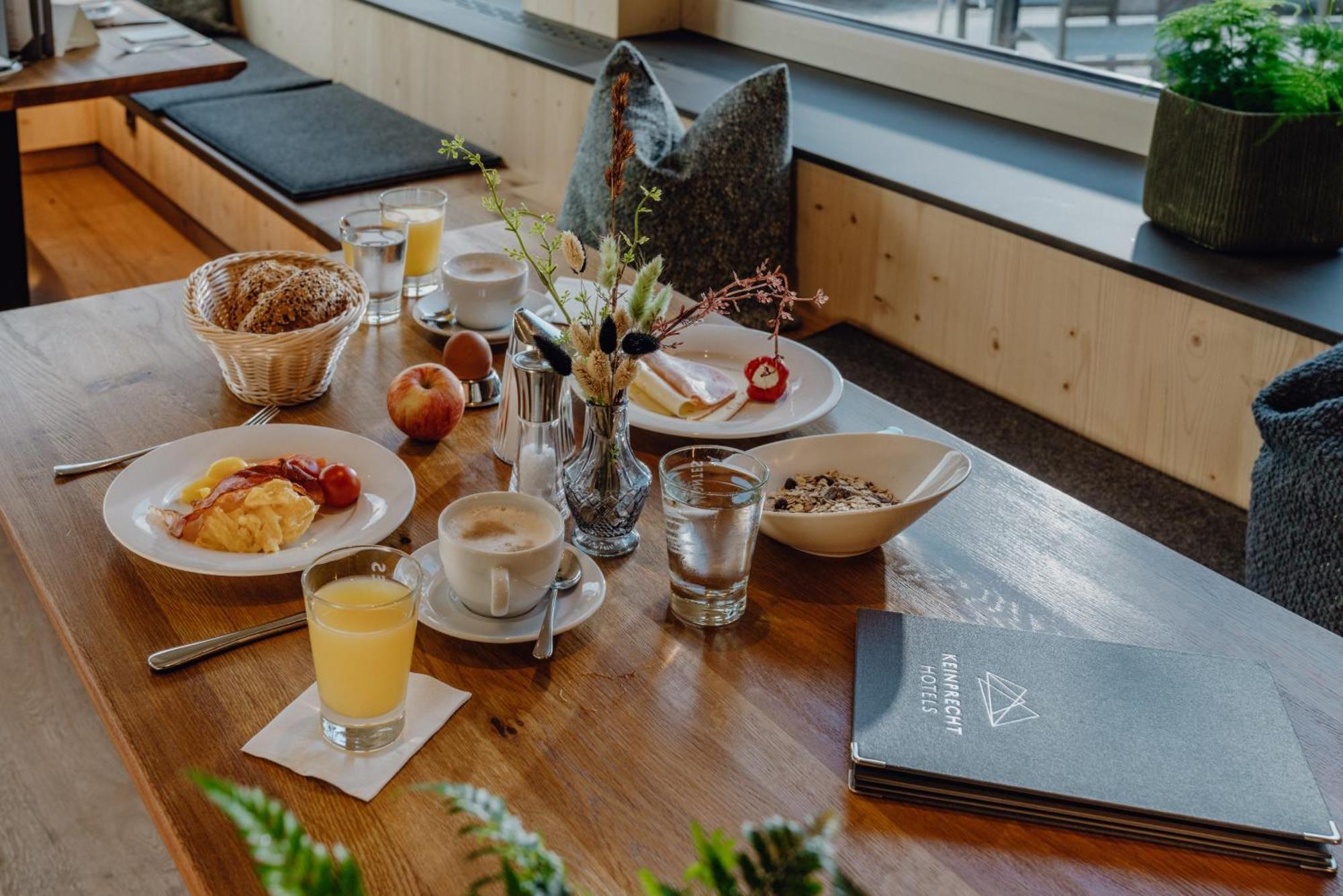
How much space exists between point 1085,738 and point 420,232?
1.20m

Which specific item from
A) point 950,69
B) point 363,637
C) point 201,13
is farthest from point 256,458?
point 201,13

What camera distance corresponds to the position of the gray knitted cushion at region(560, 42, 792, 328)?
96.0 inches

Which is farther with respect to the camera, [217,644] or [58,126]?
[58,126]

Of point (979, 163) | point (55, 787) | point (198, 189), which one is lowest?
point (55, 787)

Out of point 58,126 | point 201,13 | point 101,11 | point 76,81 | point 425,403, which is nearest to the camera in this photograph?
point 425,403

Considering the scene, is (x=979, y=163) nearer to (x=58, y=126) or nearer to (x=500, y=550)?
(x=500, y=550)

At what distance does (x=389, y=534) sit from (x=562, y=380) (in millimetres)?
230

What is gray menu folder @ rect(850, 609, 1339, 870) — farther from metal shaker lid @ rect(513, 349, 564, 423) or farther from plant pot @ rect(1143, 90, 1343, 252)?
plant pot @ rect(1143, 90, 1343, 252)

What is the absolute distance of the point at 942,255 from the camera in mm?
2320

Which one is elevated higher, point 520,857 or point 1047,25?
point 1047,25

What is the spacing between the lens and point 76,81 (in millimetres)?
2799

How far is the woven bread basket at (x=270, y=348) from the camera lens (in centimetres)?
138

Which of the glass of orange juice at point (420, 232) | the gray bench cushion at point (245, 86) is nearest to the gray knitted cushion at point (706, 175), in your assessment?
the glass of orange juice at point (420, 232)

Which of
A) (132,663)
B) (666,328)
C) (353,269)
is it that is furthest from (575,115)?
(132,663)
